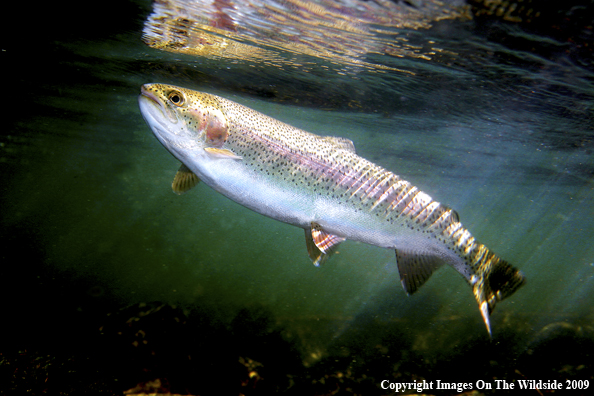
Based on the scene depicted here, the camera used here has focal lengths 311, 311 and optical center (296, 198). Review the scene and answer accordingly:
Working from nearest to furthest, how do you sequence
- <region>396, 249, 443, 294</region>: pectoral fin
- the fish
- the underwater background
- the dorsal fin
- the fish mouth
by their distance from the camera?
the fish mouth, the fish, <region>396, 249, 443, 294</region>: pectoral fin, the dorsal fin, the underwater background

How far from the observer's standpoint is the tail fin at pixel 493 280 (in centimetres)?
324

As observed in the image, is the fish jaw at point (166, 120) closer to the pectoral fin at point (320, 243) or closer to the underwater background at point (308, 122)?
the pectoral fin at point (320, 243)

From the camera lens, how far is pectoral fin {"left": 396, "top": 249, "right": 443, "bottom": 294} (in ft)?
10.8

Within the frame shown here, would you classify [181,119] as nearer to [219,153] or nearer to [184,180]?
[219,153]

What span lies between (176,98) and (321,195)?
177 centimetres

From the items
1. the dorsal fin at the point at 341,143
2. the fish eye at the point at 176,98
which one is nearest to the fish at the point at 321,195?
the fish eye at the point at 176,98

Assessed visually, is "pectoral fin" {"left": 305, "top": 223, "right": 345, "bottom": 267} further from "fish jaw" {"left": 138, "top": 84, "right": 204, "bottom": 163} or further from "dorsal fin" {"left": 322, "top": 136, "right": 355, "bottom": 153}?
"fish jaw" {"left": 138, "top": 84, "right": 204, "bottom": 163}

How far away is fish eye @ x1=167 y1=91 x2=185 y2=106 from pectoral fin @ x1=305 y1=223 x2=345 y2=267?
183 centimetres

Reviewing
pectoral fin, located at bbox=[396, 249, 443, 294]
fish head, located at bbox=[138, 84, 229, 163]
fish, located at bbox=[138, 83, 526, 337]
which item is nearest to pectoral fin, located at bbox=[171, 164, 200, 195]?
fish, located at bbox=[138, 83, 526, 337]

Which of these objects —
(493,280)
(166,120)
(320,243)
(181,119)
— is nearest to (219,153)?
(181,119)

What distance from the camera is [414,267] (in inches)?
133

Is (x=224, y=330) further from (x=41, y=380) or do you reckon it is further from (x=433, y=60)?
(x=433, y=60)

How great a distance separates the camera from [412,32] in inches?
261

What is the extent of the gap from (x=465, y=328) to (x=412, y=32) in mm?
12431
